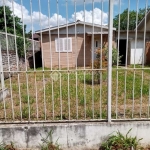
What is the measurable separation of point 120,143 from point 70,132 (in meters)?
0.83

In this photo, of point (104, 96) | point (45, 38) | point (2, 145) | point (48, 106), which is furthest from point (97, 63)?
point (45, 38)

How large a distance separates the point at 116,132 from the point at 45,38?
1234 cm

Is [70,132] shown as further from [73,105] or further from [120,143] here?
[73,105]

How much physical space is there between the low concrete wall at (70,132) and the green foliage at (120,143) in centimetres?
8

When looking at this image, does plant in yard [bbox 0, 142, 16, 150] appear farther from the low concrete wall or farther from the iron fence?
the iron fence

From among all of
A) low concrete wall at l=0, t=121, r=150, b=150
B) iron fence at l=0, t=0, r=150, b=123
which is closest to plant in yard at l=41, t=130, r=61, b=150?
low concrete wall at l=0, t=121, r=150, b=150

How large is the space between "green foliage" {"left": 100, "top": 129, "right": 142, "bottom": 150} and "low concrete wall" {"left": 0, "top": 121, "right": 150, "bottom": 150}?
8 centimetres

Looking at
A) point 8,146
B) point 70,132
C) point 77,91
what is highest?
point 77,91

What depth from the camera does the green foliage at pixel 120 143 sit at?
277 centimetres

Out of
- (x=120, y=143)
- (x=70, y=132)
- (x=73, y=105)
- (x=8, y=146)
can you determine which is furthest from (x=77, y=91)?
(x=8, y=146)

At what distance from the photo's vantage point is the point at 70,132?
2893 mm

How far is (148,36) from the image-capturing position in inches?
576

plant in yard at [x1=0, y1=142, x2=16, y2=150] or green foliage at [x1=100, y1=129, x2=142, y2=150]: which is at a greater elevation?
green foliage at [x1=100, y1=129, x2=142, y2=150]

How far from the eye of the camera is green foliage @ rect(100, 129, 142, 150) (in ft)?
9.09
